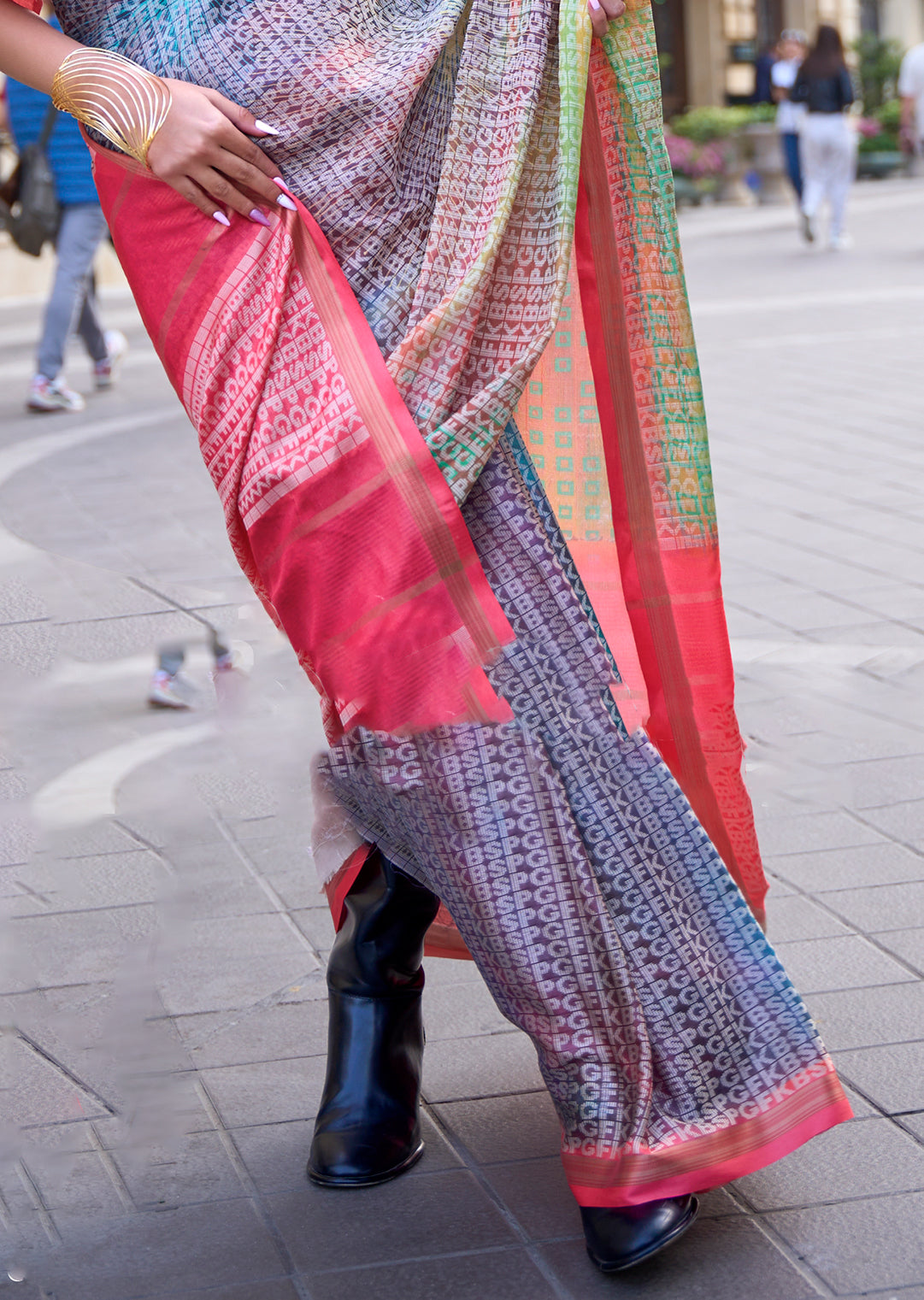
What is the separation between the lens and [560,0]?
5.94 ft

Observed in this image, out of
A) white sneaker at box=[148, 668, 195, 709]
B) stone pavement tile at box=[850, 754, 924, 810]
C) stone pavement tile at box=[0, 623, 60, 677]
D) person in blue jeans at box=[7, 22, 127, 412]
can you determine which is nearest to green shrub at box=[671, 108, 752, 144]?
person in blue jeans at box=[7, 22, 127, 412]

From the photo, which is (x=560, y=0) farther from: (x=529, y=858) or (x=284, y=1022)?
(x=284, y=1022)

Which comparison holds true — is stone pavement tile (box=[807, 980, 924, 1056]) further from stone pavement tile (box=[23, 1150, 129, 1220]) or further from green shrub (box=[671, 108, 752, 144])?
green shrub (box=[671, 108, 752, 144])

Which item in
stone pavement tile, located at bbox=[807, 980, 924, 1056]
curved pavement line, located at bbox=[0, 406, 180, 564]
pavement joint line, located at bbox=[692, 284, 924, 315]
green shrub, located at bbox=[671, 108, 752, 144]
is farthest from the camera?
green shrub, located at bbox=[671, 108, 752, 144]

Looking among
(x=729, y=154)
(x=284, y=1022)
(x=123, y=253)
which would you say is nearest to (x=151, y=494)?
(x=284, y=1022)

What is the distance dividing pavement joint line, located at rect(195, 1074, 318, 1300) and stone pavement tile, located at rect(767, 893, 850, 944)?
36.7 inches

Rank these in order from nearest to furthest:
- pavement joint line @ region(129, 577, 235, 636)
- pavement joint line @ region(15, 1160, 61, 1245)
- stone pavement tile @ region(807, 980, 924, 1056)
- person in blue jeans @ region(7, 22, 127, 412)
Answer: pavement joint line @ region(15, 1160, 61, 1245) → stone pavement tile @ region(807, 980, 924, 1056) → pavement joint line @ region(129, 577, 235, 636) → person in blue jeans @ region(7, 22, 127, 412)

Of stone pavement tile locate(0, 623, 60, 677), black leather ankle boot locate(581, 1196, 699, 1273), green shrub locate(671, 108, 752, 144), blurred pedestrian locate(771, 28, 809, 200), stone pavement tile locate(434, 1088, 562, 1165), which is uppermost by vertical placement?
stone pavement tile locate(0, 623, 60, 677)

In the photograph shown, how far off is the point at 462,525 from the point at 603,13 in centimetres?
61

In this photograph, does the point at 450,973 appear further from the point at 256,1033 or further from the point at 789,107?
the point at 789,107

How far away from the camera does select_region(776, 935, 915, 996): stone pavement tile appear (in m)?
2.48

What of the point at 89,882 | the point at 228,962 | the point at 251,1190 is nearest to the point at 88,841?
the point at 89,882

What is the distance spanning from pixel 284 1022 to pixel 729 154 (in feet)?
68.3

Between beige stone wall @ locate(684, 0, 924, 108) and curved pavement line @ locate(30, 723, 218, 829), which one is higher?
curved pavement line @ locate(30, 723, 218, 829)
